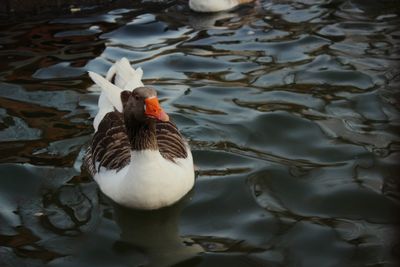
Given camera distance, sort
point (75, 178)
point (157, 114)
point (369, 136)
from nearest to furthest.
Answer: point (157, 114), point (75, 178), point (369, 136)

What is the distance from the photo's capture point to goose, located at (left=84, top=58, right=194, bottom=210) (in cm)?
528

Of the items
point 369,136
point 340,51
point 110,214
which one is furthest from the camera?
point 340,51

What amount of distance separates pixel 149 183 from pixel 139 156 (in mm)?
241

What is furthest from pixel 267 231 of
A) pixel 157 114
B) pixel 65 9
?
pixel 65 9

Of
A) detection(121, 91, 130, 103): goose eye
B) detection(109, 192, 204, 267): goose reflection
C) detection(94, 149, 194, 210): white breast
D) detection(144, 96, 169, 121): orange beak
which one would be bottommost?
detection(109, 192, 204, 267): goose reflection

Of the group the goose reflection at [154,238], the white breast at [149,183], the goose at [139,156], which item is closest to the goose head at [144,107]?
the goose at [139,156]

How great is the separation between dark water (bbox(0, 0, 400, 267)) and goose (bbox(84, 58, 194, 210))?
7.3 inches

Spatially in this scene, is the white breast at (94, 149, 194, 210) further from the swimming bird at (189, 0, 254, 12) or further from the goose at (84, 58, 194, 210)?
the swimming bird at (189, 0, 254, 12)

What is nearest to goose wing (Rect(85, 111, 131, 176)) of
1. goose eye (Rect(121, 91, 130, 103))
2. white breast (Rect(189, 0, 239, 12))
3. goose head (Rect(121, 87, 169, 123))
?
goose eye (Rect(121, 91, 130, 103))

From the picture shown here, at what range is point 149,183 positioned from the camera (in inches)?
210

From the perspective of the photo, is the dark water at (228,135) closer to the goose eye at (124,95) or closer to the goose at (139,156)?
the goose at (139,156)

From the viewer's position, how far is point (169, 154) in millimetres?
5754

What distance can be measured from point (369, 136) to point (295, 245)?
6.85ft

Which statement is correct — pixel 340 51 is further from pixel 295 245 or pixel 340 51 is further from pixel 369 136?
pixel 295 245
